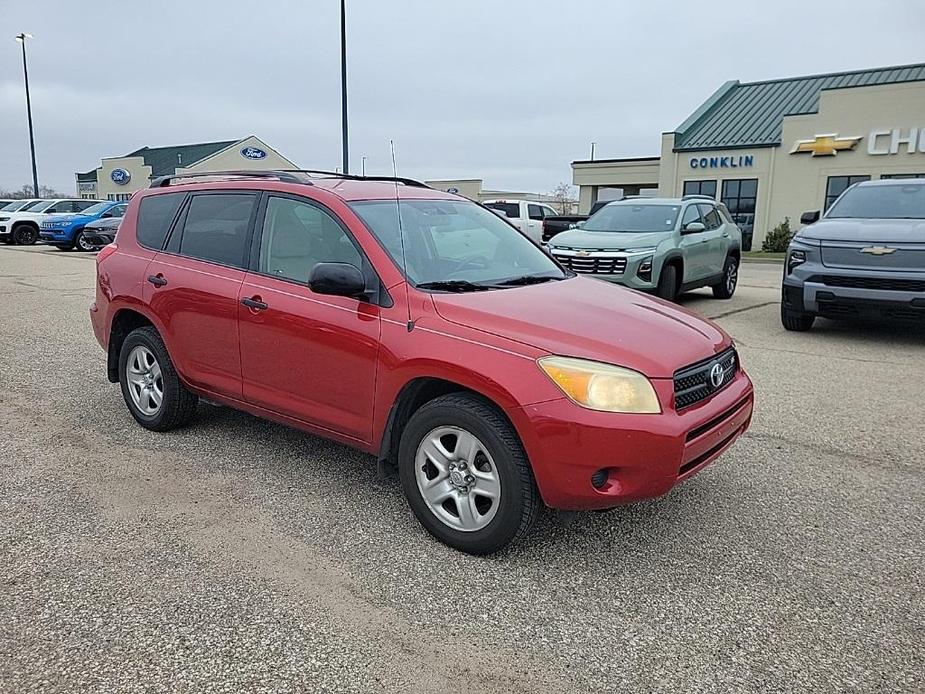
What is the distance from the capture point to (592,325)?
3.47 m

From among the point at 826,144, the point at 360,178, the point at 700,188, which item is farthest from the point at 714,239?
the point at 700,188

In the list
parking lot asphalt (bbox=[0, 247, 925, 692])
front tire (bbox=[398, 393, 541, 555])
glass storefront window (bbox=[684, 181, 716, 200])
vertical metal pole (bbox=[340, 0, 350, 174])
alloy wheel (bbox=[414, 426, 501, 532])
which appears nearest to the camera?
parking lot asphalt (bbox=[0, 247, 925, 692])

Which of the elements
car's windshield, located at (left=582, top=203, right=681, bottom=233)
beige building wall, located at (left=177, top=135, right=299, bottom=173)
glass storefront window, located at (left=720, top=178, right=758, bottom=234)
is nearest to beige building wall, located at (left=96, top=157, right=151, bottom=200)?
beige building wall, located at (left=177, top=135, right=299, bottom=173)

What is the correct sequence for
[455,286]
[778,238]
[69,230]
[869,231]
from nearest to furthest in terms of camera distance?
1. [455,286]
2. [869,231]
3. [69,230]
4. [778,238]

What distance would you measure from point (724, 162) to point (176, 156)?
45.9 m

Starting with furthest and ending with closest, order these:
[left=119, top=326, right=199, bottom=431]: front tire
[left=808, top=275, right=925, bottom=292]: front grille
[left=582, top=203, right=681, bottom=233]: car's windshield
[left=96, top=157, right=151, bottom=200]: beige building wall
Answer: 1. [left=96, top=157, right=151, bottom=200]: beige building wall
2. [left=582, top=203, right=681, bottom=233]: car's windshield
3. [left=808, top=275, right=925, bottom=292]: front grille
4. [left=119, top=326, right=199, bottom=431]: front tire

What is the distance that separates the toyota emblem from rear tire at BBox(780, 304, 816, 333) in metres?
5.99

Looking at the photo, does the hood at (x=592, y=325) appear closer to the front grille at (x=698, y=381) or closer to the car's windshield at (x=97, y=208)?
the front grille at (x=698, y=381)

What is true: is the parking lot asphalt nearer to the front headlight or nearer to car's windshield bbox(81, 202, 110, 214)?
the front headlight

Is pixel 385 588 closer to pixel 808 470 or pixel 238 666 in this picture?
pixel 238 666

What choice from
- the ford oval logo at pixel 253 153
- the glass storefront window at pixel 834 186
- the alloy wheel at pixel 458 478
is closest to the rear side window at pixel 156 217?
the alloy wheel at pixel 458 478

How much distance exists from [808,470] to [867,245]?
4.61 m

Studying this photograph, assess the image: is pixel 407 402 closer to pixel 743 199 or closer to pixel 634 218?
pixel 634 218

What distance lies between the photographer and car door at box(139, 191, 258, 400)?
444 cm
